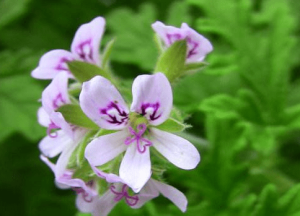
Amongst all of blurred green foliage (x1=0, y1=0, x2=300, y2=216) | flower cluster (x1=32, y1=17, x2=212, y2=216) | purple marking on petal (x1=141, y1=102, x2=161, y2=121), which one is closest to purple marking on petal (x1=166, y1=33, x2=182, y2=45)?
flower cluster (x1=32, y1=17, x2=212, y2=216)

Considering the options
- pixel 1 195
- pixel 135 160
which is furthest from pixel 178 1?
pixel 135 160

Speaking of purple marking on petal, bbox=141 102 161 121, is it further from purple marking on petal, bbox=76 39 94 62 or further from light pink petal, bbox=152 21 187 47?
purple marking on petal, bbox=76 39 94 62

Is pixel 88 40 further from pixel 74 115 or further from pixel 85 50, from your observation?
pixel 74 115

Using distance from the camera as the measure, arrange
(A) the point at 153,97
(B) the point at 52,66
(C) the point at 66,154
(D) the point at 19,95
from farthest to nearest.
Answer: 1. (D) the point at 19,95
2. (B) the point at 52,66
3. (C) the point at 66,154
4. (A) the point at 153,97

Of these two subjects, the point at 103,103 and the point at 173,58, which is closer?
the point at 103,103

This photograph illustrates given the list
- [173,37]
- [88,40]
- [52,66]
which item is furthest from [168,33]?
[52,66]

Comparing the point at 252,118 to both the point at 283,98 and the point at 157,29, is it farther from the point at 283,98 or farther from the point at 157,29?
the point at 157,29

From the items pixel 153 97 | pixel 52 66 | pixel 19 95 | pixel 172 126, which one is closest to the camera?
pixel 153 97

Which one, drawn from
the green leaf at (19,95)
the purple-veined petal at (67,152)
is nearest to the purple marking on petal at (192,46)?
the purple-veined petal at (67,152)

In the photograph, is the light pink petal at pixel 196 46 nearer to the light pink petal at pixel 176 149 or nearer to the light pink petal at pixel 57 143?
the light pink petal at pixel 176 149
